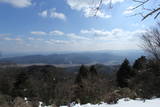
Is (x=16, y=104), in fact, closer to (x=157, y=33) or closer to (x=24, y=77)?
(x=157, y=33)

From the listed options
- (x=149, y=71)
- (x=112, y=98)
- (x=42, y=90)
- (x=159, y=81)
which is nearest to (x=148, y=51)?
(x=149, y=71)

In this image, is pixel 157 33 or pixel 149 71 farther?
pixel 157 33

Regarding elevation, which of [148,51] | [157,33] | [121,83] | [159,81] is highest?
[157,33]

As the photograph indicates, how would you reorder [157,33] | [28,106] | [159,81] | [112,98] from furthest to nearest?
[157,33]
[159,81]
[112,98]
[28,106]

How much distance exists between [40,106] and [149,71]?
33.5 ft

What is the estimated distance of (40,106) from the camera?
5.42 m

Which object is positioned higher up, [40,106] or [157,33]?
[157,33]

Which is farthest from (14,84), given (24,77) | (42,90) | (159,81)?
(159,81)

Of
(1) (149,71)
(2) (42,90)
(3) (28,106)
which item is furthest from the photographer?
(2) (42,90)

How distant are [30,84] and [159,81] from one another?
73.9 feet

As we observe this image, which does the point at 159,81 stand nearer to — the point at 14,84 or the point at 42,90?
the point at 42,90

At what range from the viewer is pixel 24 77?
1200 inches

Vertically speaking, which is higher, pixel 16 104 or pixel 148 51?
pixel 148 51

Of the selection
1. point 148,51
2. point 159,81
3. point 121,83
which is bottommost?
point 121,83
